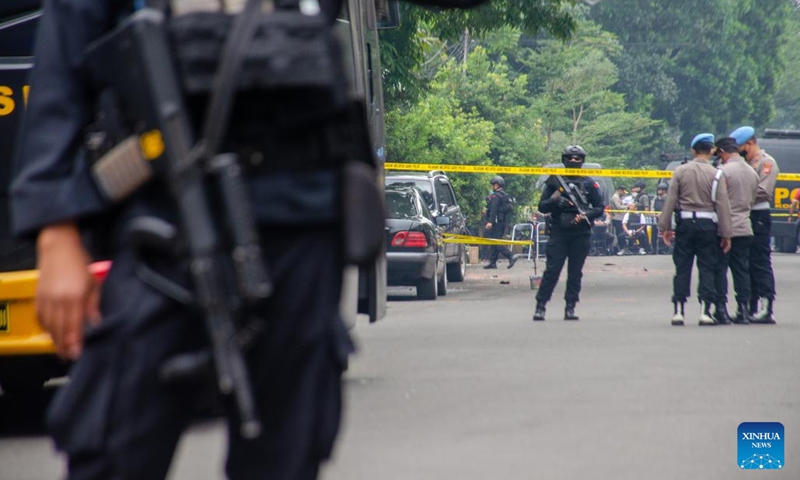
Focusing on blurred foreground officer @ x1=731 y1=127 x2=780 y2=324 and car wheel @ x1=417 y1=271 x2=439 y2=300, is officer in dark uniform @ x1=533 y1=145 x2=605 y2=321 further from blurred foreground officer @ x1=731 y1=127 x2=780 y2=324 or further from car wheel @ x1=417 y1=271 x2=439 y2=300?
car wheel @ x1=417 y1=271 x2=439 y2=300

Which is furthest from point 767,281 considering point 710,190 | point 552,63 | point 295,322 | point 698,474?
point 552,63

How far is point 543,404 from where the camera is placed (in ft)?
25.6

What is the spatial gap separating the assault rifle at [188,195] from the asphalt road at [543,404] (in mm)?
3278

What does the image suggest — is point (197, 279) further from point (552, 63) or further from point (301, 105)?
point (552, 63)

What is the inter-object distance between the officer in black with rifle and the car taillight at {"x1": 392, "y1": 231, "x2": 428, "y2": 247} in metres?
14.7

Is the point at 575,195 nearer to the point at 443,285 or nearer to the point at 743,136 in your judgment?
the point at 743,136

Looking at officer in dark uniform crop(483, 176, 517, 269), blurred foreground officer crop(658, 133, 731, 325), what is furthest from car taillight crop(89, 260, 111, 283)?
officer in dark uniform crop(483, 176, 517, 269)

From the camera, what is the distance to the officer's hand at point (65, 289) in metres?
2.48

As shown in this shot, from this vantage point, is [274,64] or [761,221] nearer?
[274,64]

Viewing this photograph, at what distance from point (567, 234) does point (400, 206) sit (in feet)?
12.6

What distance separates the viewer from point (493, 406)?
25.3ft

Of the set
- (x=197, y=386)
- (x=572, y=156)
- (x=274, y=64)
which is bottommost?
(x=572, y=156)

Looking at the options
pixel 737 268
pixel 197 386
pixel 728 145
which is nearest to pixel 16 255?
pixel 197 386

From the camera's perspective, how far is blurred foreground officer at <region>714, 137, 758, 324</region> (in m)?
13.5
